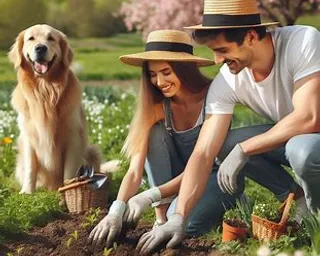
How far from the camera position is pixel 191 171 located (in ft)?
12.9

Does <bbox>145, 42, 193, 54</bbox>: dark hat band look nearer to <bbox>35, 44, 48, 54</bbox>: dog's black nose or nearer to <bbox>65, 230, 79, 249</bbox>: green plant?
<bbox>65, 230, 79, 249</bbox>: green plant

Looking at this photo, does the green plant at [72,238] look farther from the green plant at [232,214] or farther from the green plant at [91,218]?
the green plant at [232,214]

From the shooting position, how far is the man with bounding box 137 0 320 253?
12.2 ft

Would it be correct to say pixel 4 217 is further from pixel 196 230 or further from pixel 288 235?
pixel 288 235

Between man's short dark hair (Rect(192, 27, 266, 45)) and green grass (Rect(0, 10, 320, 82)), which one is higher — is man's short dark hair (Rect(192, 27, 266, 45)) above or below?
above

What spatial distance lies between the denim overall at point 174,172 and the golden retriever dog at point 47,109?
47.3 inches

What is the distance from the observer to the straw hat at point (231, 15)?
12.2 feet

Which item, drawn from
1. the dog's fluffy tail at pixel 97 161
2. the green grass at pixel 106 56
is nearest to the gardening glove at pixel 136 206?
the dog's fluffy tail at pixel 97 161

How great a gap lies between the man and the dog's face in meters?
1.57

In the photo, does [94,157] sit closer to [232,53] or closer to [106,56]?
[232,53]

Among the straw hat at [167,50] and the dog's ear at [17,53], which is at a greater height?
the straw hat at [167,50]

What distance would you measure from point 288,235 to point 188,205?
48 centimetres

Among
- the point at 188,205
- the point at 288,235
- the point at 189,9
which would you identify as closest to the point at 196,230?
the point at 188,205

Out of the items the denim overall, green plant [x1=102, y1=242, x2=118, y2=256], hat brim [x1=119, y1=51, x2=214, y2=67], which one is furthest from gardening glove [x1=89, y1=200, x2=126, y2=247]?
hat brim [x1=119, y1=51, x2=214, y2=67]
